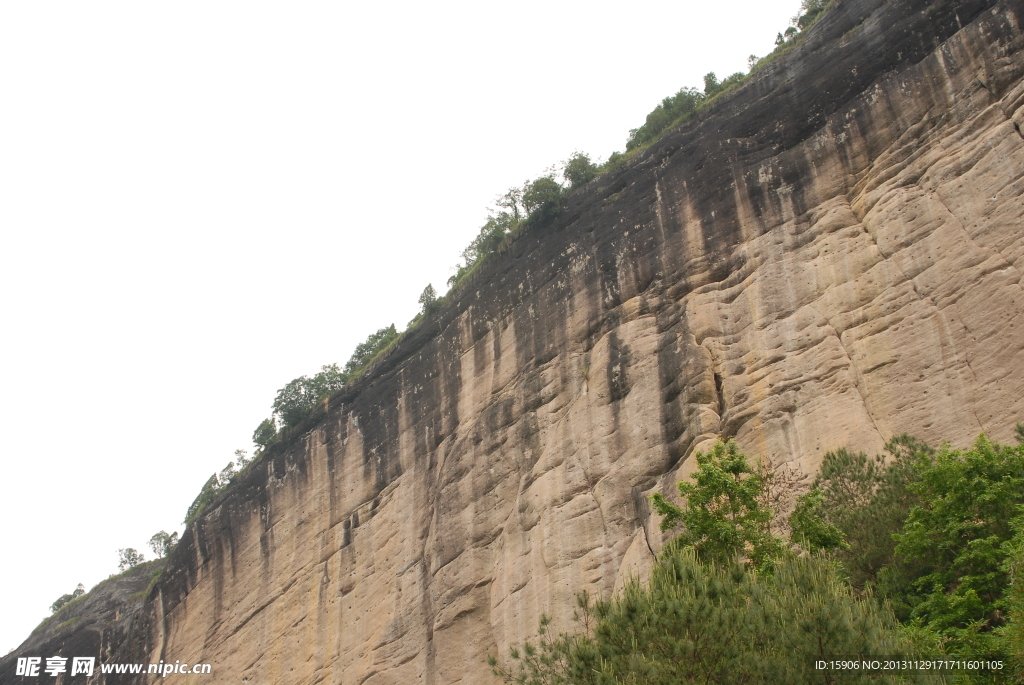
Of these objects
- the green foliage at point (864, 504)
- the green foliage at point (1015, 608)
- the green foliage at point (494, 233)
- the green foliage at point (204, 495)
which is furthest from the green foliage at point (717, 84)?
the green foliage at point (204, 495)

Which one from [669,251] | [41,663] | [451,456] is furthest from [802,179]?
[41,663]

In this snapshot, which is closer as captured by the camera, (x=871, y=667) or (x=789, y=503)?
(x=871, y=667)

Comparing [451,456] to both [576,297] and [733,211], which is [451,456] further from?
[733,211]

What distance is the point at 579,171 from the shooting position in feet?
91.6

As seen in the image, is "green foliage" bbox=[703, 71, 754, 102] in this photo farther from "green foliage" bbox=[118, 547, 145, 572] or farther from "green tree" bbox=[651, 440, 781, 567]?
"green foliage" bbox=[118, 547, 145, 572]

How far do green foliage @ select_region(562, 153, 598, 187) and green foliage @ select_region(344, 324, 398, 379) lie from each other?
10654mm

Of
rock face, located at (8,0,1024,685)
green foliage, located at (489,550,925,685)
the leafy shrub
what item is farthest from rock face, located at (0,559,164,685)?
green foliage, located at (489,550,925,685)

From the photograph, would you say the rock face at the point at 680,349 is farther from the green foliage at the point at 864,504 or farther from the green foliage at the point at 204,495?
the green foliage at the point at 204,495

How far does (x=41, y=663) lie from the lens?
3709 centimetres

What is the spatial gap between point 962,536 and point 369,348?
Answer: 26794 millimetres

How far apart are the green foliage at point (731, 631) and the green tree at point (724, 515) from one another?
149 cm

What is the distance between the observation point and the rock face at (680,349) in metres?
18.9

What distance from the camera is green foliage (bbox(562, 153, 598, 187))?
2777 centimetres

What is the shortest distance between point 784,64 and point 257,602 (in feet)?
69.3
